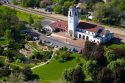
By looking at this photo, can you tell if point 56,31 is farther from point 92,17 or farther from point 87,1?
point 87,1

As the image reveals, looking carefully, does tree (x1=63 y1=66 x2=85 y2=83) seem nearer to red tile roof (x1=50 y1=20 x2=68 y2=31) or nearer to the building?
the building

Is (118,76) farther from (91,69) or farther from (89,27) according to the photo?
(89,27)

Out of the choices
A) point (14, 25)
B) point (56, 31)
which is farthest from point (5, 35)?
point (56, 31)

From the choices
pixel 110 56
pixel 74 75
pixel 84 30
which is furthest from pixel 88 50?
pixel 84 30

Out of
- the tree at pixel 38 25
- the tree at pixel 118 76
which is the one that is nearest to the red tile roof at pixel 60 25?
the tree at pixel 38 25

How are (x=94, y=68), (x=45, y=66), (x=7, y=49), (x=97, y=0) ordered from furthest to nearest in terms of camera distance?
(x=97, y=0) < (x=7, y=49) < (x=45, y=66) < (x=94, y=68)

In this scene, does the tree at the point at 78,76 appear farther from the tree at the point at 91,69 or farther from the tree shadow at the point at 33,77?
the tree shadow at the point at 33,77

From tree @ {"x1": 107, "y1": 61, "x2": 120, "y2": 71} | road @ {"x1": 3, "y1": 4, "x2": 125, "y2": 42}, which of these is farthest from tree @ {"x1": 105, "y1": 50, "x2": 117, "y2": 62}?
road @ {"x1": 3, "y1": 4, "x2": 125, "y2": 42}
